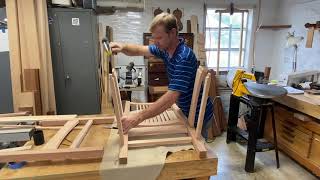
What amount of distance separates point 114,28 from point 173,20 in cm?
236

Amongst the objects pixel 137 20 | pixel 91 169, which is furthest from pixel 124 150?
pixel 137 20

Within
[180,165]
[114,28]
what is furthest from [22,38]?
[180,165]

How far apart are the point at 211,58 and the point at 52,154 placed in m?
3.47

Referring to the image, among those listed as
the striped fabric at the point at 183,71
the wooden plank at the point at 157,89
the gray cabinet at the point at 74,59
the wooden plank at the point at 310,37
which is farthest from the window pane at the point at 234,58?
the striped fabric at the point at 183,71

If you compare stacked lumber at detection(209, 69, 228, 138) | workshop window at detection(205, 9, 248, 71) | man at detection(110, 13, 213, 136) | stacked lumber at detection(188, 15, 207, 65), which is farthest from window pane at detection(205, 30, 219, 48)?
man at detection(110, 13, 213, 136)

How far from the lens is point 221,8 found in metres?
3.80

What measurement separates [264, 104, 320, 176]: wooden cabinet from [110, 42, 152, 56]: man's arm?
1809mm

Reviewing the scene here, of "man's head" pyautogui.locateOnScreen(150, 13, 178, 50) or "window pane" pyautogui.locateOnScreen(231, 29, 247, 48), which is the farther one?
"window pane" pyautogui.locateOnScreen(231, 29, 247, 48)

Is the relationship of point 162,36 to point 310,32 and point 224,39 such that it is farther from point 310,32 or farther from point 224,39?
point 224,39

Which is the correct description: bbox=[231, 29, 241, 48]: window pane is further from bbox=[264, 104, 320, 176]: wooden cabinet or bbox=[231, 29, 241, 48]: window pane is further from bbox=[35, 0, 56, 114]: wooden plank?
bbox=[35, 0, 56, 114]: wooden plank

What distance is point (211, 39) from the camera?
3.98m

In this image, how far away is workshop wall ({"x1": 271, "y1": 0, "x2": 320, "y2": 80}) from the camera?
312 cm

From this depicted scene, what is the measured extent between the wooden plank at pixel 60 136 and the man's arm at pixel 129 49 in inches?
20.4

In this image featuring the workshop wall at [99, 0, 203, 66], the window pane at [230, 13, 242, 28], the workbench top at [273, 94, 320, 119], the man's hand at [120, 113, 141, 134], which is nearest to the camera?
the man's hand at [120, 113, 141, 134]
